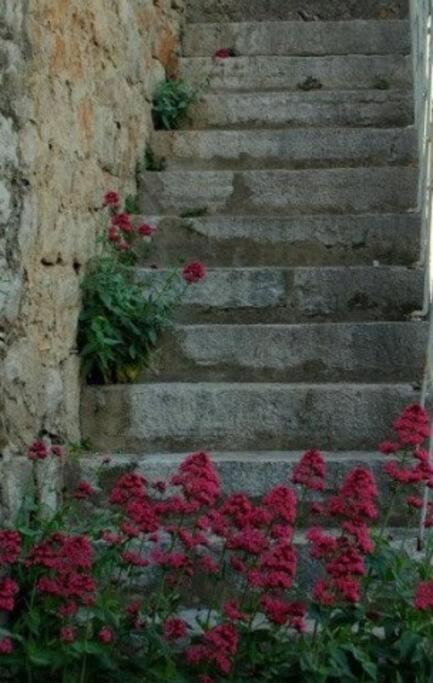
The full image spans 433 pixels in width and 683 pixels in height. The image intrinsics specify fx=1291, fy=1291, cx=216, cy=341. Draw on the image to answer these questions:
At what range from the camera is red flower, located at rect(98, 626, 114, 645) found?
2.64 m

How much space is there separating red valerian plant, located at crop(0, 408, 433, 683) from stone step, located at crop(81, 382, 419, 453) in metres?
0.87

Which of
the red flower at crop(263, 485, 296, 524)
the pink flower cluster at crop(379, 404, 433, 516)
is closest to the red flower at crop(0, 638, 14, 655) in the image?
the red flower at crop(263, 485, 296, 524)

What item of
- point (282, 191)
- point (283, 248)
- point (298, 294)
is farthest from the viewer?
point (282, 191)

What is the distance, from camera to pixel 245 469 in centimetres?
358

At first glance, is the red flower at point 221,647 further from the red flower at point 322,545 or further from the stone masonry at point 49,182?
the stone masonry at point 49,182

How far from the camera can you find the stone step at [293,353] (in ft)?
13.4

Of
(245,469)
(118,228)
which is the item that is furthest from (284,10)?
(245,469)

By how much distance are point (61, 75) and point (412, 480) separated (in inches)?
66.7

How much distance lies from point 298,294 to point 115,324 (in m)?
0.75

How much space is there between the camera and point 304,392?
12.6 feet

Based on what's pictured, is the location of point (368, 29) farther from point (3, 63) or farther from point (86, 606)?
point (86, 606)

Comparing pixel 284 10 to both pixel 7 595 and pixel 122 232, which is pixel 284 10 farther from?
pixel 7 595

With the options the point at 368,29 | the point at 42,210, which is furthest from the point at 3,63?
the point at 368,29

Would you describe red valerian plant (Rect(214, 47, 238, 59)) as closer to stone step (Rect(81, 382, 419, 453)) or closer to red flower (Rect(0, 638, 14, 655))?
stone step (Rect(81, 382, 419, 453))
